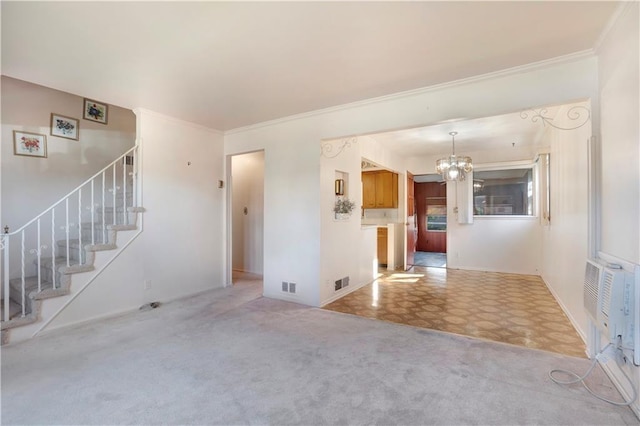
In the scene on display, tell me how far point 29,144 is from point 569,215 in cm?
662

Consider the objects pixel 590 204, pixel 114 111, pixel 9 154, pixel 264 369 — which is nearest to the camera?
pixel 264 369

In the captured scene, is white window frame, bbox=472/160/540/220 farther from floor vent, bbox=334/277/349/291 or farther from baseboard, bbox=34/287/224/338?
baseboard, bbox=34/287/224/338

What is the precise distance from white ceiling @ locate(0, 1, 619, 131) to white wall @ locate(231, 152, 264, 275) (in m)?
2.76

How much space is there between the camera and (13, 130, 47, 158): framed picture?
3674 millimetres

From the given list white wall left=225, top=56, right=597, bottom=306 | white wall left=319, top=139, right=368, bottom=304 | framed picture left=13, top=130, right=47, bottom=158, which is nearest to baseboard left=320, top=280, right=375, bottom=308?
white wall left=319, top=139, right=368, bottom=304

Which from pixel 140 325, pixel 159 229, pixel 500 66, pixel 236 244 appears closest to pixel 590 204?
pixel 500 66

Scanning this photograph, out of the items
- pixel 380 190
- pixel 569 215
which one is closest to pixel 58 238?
pixel 380 190

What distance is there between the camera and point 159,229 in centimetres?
397

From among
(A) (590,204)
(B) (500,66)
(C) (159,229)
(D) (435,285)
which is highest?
(B) (500,66)

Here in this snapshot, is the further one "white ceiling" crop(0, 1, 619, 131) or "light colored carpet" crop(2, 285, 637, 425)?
"white ceiling" crop(0, 1, 619, 131)

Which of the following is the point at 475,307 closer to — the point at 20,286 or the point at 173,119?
the point at 173,119

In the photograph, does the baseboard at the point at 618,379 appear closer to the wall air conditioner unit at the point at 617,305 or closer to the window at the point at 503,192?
the wall air conditioner unit at the point at 617,305

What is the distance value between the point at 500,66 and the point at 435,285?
137 inches

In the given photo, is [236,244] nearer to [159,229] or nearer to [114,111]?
[159,229]
